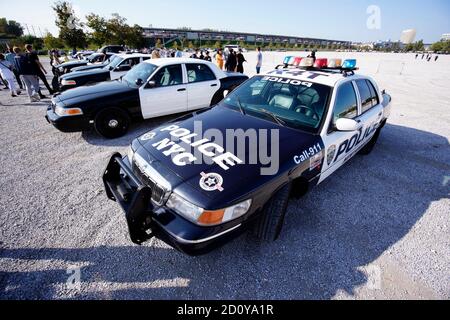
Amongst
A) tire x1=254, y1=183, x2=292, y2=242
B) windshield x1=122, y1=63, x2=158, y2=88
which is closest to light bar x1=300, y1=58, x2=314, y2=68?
tire x1=254, y1=183, x2=292, y2=242

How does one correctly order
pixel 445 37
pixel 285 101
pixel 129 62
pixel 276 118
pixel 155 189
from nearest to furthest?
pixel 155 189
pixel 276 118
pixel 285 101
pixel 129 62
pixel 445 37

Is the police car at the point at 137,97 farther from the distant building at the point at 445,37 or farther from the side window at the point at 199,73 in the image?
the distant building at the point at 445,37

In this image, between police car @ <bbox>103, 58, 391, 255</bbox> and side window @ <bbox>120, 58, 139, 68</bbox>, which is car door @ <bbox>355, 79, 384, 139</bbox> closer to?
police car @ <bbox>103, 58, 391, 255</bbox>

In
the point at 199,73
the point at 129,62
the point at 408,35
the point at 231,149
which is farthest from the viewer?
the point at 408,35

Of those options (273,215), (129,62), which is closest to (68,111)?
(273,215)

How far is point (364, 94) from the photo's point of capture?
10.7 ft

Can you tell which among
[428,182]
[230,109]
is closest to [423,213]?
[428,182]

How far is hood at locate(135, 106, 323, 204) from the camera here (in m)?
1.84

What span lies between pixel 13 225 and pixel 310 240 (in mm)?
3344

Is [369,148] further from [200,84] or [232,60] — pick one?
[232,60]

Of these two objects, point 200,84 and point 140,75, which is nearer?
point 140,75

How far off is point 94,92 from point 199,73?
7.58 feet
